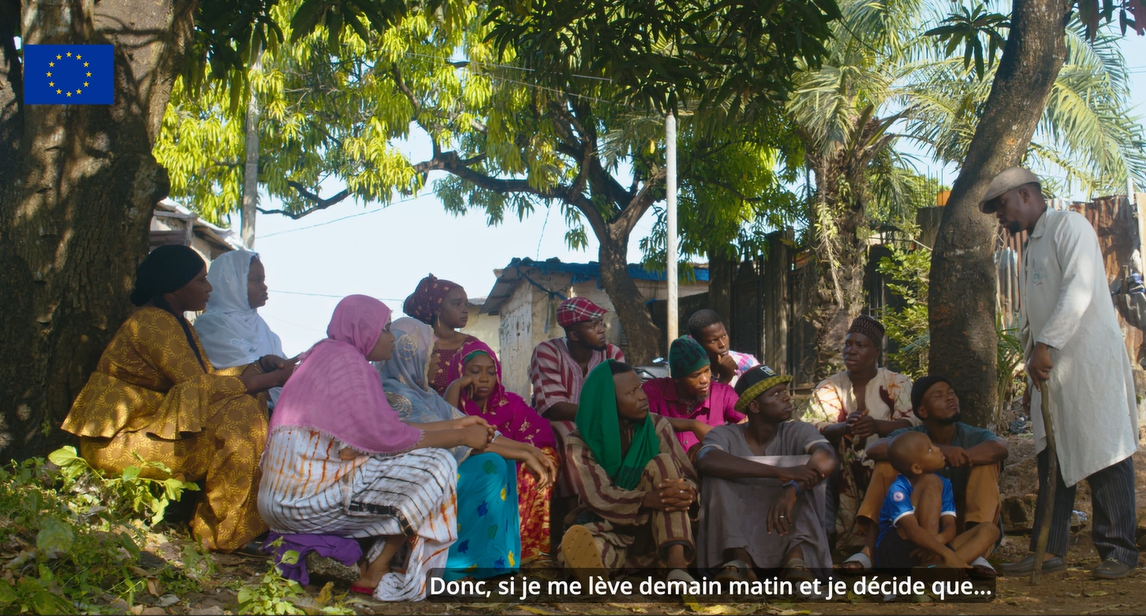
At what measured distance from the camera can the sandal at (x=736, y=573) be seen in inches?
169

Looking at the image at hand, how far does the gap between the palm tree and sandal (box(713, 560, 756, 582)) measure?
767 centimetres

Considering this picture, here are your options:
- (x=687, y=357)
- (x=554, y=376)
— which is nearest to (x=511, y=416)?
(x=554, y=376)

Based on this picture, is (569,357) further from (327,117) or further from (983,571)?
(327,117)

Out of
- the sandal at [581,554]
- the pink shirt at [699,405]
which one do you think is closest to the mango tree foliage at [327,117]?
the pink shirt at [699,405]

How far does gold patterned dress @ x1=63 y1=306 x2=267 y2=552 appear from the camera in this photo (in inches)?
169

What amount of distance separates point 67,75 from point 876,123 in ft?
32.8

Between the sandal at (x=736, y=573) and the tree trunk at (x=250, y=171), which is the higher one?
the tree trunk at (x=250, y=171)

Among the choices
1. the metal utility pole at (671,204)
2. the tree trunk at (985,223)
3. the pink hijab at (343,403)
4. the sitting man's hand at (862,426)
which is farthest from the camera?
the metal utility pole at (671,204)

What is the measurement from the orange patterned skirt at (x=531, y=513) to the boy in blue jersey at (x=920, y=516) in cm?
170

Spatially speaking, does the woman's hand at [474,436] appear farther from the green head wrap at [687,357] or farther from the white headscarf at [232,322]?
the white headscarf at [232,322]

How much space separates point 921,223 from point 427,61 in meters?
8.26

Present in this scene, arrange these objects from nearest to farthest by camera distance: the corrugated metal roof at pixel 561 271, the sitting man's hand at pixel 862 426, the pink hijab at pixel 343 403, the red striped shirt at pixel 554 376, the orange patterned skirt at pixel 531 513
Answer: the pink hijab at pixel 343 403, the orange patterned skirt at pixel 531 513, the sitting man's hand at pixel 862 426, the red striped shirt at pixel 554 376, the corrugated metal roof at pixel 561 271

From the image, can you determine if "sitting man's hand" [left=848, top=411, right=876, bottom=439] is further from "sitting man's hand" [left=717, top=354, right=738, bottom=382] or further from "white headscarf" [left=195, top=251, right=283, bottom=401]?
"white headscarf" [left=195, top=251, right=283, bottom=401]

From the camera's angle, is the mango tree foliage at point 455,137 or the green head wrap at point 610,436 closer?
the green head wrap at point 610,436
